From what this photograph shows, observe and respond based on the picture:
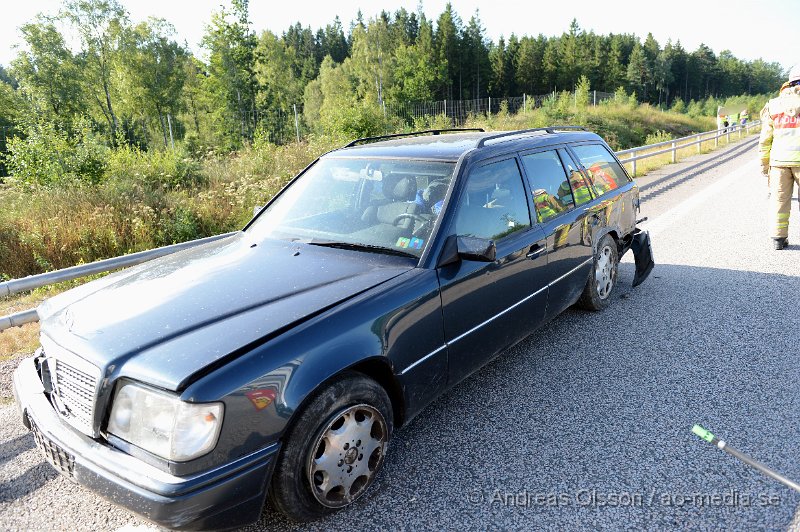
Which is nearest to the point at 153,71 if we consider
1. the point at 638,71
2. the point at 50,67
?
the point at 50,67

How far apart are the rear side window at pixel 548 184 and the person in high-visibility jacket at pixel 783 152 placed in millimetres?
4273

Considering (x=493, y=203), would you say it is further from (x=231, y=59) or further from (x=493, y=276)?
(x=231, y=59)

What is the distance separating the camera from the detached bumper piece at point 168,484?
196 cm

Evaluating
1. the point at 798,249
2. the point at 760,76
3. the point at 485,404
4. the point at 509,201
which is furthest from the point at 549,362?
the point at 760,76

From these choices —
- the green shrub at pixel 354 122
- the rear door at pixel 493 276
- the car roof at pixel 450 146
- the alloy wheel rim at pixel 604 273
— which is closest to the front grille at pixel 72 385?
the rear door at pixel 493 276

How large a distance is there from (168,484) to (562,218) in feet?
10.9

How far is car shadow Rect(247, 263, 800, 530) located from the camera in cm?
249

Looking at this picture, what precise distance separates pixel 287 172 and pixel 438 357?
8.83 metres

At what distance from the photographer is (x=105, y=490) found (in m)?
2.08

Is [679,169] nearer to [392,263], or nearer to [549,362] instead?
[549,362]

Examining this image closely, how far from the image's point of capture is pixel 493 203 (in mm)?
3547

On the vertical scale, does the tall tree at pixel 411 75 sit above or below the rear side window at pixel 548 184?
above

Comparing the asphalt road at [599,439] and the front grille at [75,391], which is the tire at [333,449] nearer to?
the asphalt road at [599,439]

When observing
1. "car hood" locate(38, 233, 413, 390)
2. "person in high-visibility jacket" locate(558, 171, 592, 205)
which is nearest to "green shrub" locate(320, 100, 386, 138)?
"person in high-visibility jacket" locate(558, 171, 592, 205)
